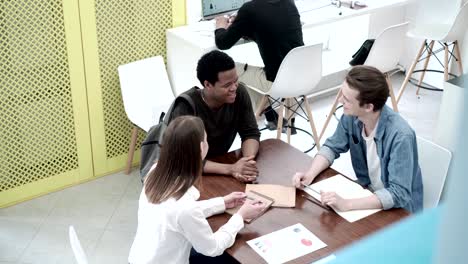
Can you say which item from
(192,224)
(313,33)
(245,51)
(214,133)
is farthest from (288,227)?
(313,33)

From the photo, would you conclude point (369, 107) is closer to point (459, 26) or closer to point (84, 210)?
point (84, 210)

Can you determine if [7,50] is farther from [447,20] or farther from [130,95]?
[447,20]

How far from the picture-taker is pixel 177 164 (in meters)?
1.83

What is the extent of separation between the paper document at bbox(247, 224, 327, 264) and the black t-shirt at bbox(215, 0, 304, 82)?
1.80 m

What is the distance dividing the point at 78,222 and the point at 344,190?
5.65 ft

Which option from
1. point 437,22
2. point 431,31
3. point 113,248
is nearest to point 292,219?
point 113,248

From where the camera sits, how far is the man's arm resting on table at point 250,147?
96.7 inches

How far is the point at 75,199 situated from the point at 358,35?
117 inches

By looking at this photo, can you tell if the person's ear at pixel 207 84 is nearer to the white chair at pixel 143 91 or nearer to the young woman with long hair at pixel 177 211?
the young woman with long hair at pixel 177 211

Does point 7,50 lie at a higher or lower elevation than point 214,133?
higher

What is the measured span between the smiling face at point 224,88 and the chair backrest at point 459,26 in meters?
2.48

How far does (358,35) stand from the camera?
5133mm

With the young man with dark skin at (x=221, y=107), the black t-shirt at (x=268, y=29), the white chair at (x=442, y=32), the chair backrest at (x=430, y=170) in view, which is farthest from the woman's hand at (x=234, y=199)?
the white chair at (x=442, y=32)

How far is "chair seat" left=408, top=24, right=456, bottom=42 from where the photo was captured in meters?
4.47
